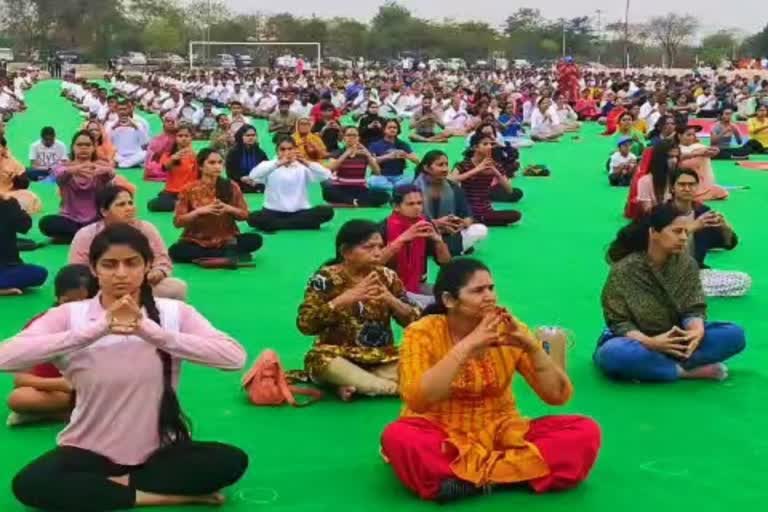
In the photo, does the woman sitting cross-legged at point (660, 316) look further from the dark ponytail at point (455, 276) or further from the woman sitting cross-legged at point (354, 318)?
the dark ponytail at point (455, 276)

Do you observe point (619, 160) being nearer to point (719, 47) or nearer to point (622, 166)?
point (622, 166)

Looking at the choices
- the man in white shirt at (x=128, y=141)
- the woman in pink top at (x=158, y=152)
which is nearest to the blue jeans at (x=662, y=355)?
the woman in pink top at (x=158, y=152)

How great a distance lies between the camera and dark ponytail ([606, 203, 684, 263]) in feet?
15.2

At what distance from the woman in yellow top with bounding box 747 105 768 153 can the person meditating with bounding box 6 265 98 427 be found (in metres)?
12.5

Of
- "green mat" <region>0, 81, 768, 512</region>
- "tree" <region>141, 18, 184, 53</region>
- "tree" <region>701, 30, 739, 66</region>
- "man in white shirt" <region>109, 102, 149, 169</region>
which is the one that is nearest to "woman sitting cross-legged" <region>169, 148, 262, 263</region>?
"green mat" <region>0, 81, 768, 512</region>

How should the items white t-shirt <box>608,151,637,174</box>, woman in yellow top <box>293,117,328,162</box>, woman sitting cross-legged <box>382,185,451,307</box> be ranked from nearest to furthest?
woman sitting cross-legged <box>382,185,451,307</box>
woman in yellow top <box>293,117,328,162</box>
white t-shirt <box>608,151,637,174</box>

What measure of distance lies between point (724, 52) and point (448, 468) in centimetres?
5903

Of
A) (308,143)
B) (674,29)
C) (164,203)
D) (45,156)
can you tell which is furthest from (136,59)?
(164,203)

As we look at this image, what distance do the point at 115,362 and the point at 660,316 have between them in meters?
2.47

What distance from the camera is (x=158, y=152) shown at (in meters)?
12.3

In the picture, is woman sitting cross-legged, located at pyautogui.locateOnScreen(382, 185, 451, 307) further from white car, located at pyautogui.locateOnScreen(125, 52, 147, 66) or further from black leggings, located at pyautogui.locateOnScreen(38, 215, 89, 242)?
white car, located at pyautogui.locateOnScreen(125, 52, 147, 66)

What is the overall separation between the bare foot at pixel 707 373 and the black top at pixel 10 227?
3852 millimetres

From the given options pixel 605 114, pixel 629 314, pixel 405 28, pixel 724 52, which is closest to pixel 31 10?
pixel 405 28

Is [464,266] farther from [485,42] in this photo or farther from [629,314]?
[485,42]
